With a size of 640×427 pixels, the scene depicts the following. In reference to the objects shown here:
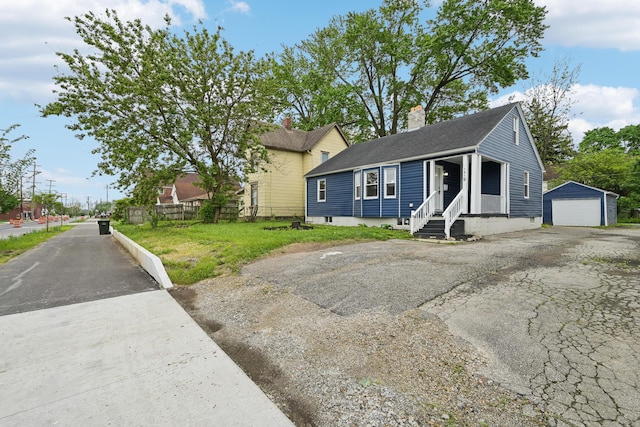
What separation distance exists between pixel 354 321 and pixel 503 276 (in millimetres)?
3131

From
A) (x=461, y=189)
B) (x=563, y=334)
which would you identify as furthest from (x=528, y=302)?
(x=461, y=189)

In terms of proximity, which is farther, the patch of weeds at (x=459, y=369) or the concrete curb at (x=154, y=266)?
the concrete curb at (x=154, y=266)

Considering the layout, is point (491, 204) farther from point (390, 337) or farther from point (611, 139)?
point (611, 139)

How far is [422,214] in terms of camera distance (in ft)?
39.9

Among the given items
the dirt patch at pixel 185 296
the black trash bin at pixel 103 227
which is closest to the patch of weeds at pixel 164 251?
the dirt patch at pixel 185 296

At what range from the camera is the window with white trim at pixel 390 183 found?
1418 cm

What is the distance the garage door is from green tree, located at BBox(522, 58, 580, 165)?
12.5 meters

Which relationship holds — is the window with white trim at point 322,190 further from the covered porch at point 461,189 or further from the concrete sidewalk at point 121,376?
the concrete sidewalk at point 121,376

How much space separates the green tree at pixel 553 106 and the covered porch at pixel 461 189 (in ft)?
70.0

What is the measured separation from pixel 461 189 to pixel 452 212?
2.17m

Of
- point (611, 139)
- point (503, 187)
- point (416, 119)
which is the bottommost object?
point (503, 187)

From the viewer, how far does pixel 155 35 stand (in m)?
14.9

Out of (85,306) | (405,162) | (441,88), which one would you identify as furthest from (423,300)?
(441,88)

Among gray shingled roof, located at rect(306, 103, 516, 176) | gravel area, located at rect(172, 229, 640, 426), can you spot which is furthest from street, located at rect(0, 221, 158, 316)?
gray shingled roof, located at rect(306, 103, 516, 176)
